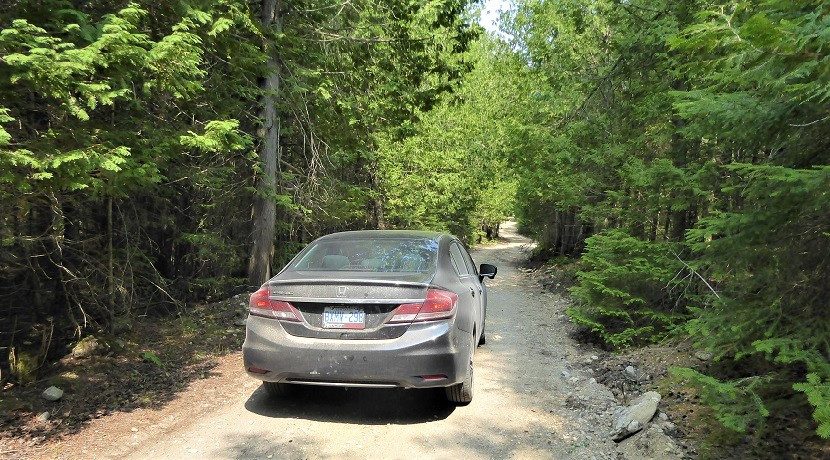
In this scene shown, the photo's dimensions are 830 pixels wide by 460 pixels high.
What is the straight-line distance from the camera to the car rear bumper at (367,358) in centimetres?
439

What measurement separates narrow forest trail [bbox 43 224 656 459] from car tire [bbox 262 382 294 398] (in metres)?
0.11

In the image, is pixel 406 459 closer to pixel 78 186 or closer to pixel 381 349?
pixel 381 349

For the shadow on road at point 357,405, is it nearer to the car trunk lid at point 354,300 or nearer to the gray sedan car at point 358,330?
the gray sedan car at point 358,330

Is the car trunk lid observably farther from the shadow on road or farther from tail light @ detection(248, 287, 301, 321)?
the shadow on road

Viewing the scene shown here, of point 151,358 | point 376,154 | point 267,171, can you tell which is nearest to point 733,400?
point 151,358

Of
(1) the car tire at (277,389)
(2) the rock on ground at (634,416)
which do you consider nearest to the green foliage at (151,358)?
(1) the car tire at (277,389)

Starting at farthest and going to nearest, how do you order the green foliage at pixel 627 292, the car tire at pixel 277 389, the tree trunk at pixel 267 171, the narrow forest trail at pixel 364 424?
the tree trunk at pixel 267 171 → the green foliage at pixel 627 292 → the car tire at pixel 277 389 → the narrow forest trail at pixel 364 424

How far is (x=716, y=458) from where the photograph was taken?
13.2 feet

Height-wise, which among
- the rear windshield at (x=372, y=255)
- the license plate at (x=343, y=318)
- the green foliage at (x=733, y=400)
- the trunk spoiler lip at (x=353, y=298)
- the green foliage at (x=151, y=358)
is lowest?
the green foliage at (x=151, y=358)

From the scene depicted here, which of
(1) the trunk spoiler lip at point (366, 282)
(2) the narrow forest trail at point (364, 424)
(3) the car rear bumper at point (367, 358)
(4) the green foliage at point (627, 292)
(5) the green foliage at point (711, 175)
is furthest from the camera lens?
(4) the green foliage at point (627, 292)

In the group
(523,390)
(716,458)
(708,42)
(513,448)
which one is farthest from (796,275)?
(523,390)

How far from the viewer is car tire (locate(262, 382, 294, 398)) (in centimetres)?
520

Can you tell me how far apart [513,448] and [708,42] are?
3495 millimetres

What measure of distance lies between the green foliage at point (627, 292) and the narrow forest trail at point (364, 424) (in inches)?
54.6
